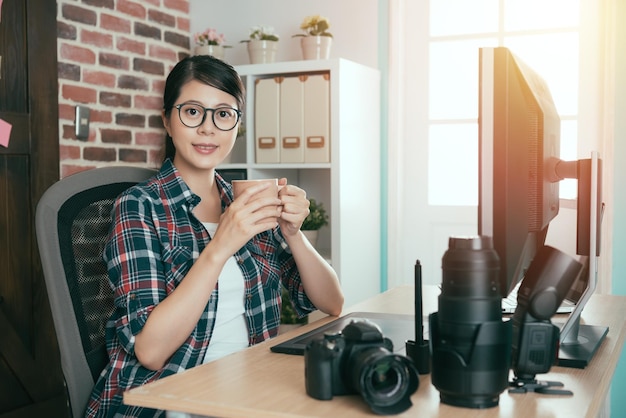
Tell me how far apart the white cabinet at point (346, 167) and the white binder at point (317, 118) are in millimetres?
28

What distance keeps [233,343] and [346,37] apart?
2.19 meters

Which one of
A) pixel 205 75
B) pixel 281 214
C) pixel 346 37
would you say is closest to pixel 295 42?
pixel 346 37

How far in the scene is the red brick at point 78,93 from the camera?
9.39 ft

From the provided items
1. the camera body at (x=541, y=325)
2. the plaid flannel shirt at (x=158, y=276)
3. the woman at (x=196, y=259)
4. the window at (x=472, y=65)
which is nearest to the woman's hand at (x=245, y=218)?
the woman at (x=196, y=259)

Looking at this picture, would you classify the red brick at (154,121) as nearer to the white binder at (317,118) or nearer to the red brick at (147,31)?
the red brick at (147,31)

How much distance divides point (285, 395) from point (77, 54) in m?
2.26

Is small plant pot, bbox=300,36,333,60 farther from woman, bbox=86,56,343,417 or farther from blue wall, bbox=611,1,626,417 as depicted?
woman, bbox=86,56,343,417

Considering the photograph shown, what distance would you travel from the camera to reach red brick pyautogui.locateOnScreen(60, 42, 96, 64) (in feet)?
9.39

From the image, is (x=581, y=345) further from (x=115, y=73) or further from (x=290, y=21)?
(x=290, y=21)

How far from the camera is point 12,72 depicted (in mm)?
2609

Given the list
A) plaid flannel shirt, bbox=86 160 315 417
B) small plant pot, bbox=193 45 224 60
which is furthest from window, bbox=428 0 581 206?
plaid flannel shirt, bbox=86 160 315 417

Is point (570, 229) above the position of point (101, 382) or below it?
above

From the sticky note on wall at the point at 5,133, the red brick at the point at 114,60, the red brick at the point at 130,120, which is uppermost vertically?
the red brick at the point at 114,60

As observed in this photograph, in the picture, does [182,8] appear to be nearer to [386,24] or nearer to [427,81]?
[386,24]
